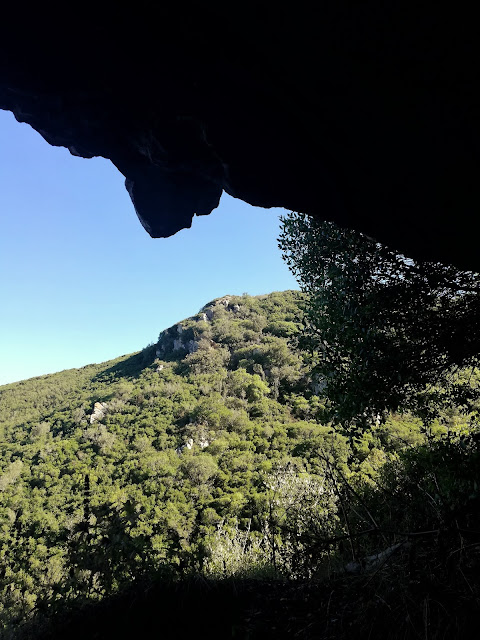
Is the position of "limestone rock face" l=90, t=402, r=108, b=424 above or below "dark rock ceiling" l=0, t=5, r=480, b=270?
below

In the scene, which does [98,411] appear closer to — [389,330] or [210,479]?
[210,479]

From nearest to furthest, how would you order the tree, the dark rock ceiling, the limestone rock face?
the dark rock ceiling
the tree
the limestone rock face

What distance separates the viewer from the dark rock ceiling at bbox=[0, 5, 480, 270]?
4340mm

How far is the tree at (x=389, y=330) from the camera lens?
7.26m

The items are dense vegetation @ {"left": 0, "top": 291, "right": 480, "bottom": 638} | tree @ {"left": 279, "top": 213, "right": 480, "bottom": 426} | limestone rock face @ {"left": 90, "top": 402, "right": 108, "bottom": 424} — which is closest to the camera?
dense vegetation @ {"left": 0, "top": 291, "right": 480, "bottom": 638}

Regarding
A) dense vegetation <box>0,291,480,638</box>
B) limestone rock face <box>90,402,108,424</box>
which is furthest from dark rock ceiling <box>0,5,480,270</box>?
limestone rock face <box>90,402,108,424</box>

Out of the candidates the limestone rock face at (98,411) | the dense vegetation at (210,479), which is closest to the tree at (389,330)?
the dense vegetation at (210,479)

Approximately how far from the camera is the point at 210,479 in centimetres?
4362

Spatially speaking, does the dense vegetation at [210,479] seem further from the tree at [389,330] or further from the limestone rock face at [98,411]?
the tree at [389,330]

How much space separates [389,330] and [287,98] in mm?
5998

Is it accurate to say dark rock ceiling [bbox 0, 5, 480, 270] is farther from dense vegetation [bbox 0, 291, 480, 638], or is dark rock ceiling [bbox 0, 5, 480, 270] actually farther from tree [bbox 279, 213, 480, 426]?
dense vegetation [bbox 0, 291, 480, 638]

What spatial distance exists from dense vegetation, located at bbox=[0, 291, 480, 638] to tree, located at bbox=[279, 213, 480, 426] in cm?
82

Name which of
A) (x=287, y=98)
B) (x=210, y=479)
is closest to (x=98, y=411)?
(x=210, y=479)

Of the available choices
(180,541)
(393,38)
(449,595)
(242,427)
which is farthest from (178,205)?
(242,427)
